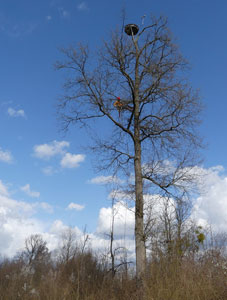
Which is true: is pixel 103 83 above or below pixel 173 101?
above

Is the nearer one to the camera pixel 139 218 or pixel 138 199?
pixel 139 218

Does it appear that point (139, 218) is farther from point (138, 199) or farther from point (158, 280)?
point (158, 280)

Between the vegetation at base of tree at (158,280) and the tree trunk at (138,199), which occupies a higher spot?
the tree trunk at (138,199)

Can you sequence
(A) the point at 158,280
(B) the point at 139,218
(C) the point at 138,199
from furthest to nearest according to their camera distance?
1. (C) the point at 138,199
2. (B) the point at 139,218
3. (A) the point at 158,280

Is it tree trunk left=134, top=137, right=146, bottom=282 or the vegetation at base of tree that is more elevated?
tree trunk left=134, top=137, right=146, bottom=282

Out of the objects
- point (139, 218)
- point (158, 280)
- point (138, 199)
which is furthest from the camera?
point (138, 199)

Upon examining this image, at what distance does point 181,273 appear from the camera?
5227 millimetres

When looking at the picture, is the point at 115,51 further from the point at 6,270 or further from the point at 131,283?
the point at 6,270

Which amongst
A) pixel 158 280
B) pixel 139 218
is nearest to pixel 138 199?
pixel 139 218

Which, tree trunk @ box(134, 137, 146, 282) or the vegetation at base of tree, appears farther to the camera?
tree trunk @ box(134, 137, 146, 282)

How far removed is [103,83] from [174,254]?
5.81 meters

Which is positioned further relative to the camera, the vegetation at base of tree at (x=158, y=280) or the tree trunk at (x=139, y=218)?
the tree trunk at (x=139, y=218)

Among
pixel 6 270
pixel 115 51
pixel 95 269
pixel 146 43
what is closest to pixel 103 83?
pixel 115 51

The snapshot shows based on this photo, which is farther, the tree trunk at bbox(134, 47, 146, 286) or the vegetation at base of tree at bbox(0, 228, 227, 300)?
the tree trunk at bbox(134, 47, 146, 286)
